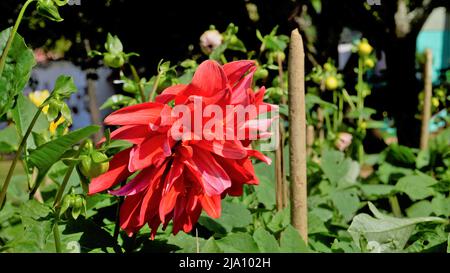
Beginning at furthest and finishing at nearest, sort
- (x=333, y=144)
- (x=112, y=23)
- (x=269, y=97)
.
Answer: (x=112, y=23), (x=333, y=144), (x=269, y=97)

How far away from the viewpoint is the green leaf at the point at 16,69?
32.3 inches

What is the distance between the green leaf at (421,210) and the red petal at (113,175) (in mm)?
814

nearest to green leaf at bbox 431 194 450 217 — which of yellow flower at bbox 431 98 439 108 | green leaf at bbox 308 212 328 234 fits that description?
green leaf at bbox 308 212 328 234

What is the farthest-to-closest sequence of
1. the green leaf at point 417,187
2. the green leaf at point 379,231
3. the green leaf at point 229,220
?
the green leaf at point 417,187 < the green leaf at point 229,220 < the green leaf at point 379,231

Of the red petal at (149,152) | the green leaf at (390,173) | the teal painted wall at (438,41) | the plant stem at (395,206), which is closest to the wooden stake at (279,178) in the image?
the red petal at (149,152)

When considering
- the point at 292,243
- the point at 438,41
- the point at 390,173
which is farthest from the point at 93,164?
the point at 438,41

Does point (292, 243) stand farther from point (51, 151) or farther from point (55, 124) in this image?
point (55, 124)

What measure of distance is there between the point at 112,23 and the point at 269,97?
1403 millimetres

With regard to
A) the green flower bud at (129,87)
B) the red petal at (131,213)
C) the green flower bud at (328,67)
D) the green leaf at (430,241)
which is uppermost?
the green flower bud at (328,67)

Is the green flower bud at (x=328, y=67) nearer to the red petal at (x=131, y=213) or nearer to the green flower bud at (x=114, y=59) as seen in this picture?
the green flower bud at (x=114, y=59)

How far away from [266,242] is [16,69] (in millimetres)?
393
